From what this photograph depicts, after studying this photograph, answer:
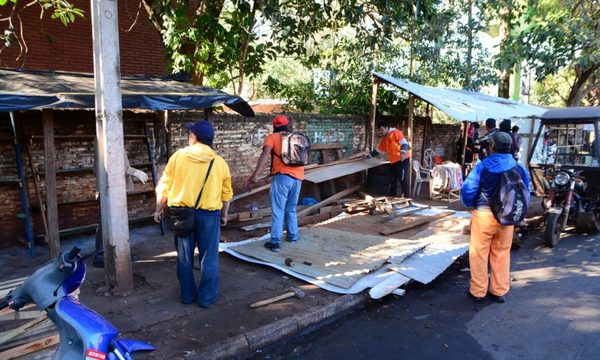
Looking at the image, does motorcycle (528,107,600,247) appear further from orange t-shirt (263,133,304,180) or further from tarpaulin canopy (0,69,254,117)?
tarpaulin canopy (0,69,254,117)

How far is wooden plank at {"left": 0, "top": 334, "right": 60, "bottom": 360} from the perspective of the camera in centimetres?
287

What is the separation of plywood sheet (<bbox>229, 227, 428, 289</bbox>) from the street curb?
0.83 ft

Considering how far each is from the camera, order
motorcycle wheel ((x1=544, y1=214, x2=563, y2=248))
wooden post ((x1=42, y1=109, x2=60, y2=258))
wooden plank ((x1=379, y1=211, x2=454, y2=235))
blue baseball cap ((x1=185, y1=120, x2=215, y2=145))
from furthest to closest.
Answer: wooden plank ((x1=379, y1=211, x2=454, y2=235))
motorcycle wheel ((x1=544, y1=214, x2=563, y2=248))
wooden post ((x1=42, y1=109, x2=60, y2=258))
blue baseball cap ((x1=185, y1=120, x2=215, y2=145))

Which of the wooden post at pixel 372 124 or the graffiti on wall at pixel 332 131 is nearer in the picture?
the graffiti on wall at pixel 332 131

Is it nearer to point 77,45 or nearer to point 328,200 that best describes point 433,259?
point 328,200

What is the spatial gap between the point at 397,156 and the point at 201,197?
6956mm

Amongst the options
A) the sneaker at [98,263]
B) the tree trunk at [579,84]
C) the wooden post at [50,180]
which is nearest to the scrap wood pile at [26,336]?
the sneaker at [98,263]

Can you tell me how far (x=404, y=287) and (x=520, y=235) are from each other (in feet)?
11.9

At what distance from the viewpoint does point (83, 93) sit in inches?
205

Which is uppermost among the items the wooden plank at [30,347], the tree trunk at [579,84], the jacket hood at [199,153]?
the tree trunk at [579,84]

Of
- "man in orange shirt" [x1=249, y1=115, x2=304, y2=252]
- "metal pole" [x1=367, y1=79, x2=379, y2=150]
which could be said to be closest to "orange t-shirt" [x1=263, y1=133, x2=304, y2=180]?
"man in orange shirt" [x1=249, y1=115, x2=304, y2=252]

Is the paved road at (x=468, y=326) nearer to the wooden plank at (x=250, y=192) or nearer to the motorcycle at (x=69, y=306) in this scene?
the motorcycle at (x=69, y=306)

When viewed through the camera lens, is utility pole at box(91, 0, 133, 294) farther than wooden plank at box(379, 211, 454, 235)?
No

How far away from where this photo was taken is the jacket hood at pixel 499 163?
4.86m
